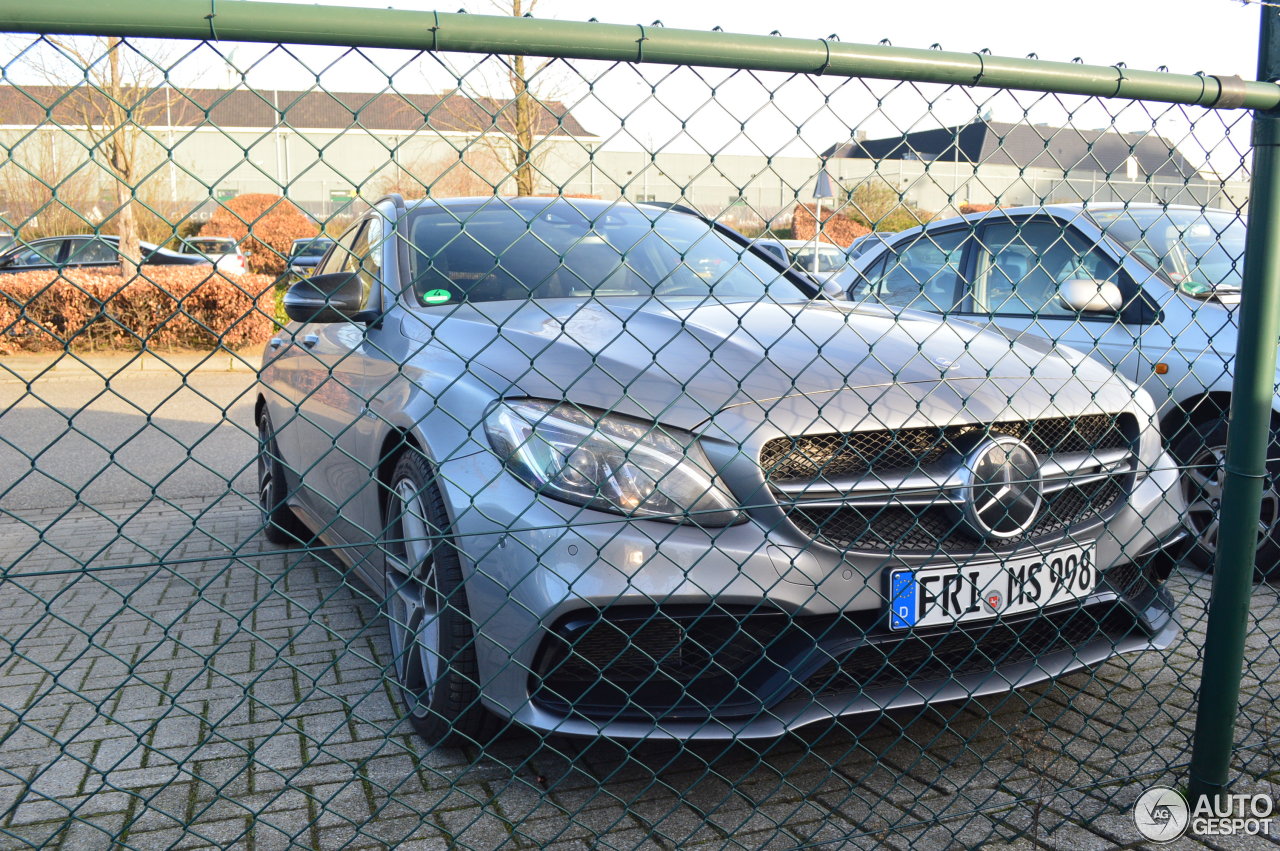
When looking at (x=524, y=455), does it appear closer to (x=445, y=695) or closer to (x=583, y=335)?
(x=583, y=335)

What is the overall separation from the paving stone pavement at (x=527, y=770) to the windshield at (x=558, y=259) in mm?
1167

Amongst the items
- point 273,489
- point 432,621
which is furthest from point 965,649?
point 273,489

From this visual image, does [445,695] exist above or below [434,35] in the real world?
below

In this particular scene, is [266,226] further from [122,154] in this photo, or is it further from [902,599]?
[902,599]

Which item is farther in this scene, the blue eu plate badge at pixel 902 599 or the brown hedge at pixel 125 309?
the brown hedge at pixel 125 309

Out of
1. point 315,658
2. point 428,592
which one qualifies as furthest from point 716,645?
point 315,658

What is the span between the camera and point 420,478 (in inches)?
112

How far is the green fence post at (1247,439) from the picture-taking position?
244 centimetres

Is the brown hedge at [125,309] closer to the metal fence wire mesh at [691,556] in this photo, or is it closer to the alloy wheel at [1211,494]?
the metal fence wire mesh at [691,556]

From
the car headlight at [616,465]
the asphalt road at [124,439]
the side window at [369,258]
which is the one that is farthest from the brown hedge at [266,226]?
the car headlight at [616,465]

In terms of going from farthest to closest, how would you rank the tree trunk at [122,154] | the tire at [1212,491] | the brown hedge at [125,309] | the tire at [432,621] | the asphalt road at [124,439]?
the tree trunk at [122,154] < the brown hedge at [125,309] < the asphalt road at [124,439] < the tire at [1212,491] < the tire at [432,621]

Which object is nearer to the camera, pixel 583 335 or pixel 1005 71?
pixel 1005 71

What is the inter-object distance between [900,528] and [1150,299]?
8.96 feet

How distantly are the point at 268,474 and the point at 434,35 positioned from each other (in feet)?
12.4
